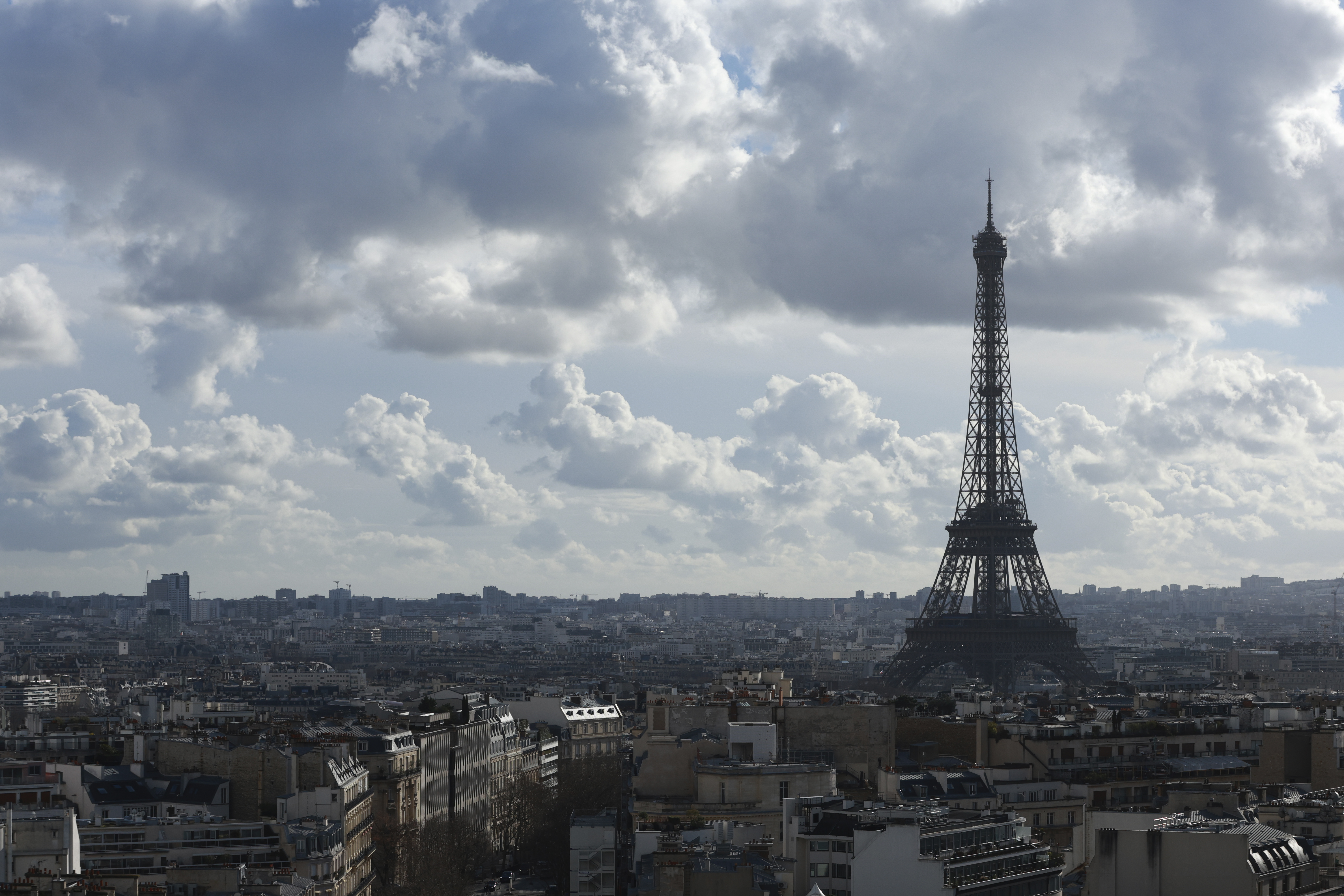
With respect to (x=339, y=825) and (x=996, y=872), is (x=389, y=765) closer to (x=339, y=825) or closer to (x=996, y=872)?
(x=339, y=825)

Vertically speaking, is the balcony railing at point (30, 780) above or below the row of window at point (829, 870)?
above

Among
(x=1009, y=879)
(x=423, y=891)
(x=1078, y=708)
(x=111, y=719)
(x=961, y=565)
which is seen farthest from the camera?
(x=961, y=565)

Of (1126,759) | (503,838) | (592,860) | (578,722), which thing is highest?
(1126,759)

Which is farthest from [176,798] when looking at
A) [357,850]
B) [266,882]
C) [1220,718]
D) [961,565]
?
[961,565]

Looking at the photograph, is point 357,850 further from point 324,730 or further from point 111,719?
point 111,719

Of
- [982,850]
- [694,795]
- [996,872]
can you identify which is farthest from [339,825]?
[996,872]

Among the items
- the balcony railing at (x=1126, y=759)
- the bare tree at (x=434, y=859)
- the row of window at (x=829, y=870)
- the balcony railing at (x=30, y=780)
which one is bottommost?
the bare tree at (x=434, y=859)

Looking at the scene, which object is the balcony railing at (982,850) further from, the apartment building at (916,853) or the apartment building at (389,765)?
the apartment building at (389,765)

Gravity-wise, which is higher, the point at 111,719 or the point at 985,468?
the point at 985,468

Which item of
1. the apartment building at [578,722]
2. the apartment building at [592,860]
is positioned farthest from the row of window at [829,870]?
the apartment building at [578,722]

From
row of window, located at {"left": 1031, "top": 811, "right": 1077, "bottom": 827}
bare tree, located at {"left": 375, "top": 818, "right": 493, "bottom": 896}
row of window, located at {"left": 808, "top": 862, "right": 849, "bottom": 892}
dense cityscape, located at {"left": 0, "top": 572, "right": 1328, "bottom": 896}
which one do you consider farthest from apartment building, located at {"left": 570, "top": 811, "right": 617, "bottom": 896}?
row of window, located at {"left": 808, "top": 862, "right": 849, "bottom": 892}

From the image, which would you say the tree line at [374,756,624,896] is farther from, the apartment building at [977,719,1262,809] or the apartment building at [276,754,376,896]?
the apartment building at [977,719,1262,809]
